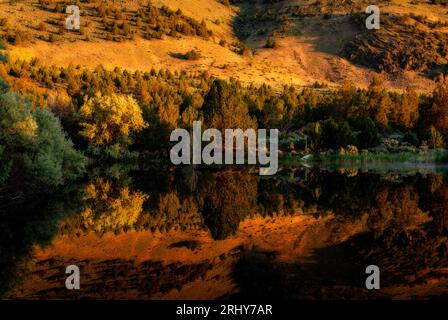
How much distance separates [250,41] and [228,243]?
90693mm

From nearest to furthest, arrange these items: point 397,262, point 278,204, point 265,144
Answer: point 397,262
point 278,204
point 265,144

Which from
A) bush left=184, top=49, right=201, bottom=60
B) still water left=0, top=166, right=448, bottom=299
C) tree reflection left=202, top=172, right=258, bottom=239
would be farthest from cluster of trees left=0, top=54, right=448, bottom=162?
still water left=0, top=166, right=448, bottom=299

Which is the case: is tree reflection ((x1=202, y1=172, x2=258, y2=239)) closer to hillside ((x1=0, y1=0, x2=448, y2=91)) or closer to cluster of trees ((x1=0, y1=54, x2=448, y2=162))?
cluster of trees ((x1=0, y1=54, x2=448, y2=162))

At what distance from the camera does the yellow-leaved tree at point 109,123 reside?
49.5 m

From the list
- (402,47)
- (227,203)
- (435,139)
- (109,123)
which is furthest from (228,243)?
(402,47)

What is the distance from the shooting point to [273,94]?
74.5 metres

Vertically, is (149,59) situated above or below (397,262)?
above

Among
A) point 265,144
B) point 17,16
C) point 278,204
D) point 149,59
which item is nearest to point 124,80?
point 149,59

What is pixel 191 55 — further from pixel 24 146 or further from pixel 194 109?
pixel 24 146

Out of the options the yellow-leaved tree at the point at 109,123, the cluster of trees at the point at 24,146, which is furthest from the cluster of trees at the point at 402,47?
the cluster of trees at the point at 24,146

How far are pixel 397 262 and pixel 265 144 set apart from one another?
149 feet

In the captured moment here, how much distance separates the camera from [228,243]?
15797 millimetres

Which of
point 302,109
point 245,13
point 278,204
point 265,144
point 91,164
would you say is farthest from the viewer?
point 245,13

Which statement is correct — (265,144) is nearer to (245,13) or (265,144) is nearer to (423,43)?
(423,43)
